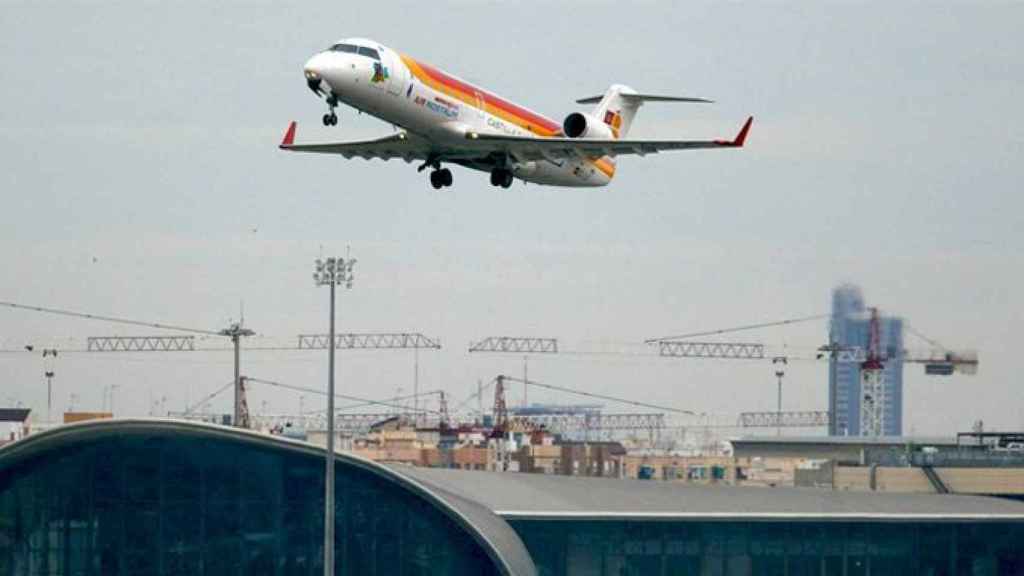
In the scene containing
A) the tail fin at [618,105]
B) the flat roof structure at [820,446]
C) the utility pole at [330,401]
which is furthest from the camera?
the flat roof structure at [820,446]

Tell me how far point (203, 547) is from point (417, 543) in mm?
8390

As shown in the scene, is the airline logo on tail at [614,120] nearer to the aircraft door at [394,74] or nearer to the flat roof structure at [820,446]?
the aircraft door at [394,74]

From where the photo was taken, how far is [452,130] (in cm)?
8431

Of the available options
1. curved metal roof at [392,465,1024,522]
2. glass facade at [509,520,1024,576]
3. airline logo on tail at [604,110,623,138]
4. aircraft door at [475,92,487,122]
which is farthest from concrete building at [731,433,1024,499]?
aircraft door at [475,92,487,122]

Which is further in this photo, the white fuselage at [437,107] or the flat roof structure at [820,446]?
the flat roof structure at [820,446]

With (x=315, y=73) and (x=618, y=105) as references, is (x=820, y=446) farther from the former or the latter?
(x=315, y=73)

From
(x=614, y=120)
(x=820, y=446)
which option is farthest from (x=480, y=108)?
(x=820, y=446)

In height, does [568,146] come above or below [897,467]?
above

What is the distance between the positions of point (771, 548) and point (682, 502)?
4.12 metres

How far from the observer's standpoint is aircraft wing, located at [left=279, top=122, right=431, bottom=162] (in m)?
86.4

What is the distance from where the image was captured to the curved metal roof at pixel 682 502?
314 ft

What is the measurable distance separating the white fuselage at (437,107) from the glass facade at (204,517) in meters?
13.6

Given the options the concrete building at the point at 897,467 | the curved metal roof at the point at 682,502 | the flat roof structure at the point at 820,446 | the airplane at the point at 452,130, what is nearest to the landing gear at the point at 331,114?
the airplane at the point at 452,130

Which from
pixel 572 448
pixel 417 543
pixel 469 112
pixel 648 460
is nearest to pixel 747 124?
pixel 469 112
